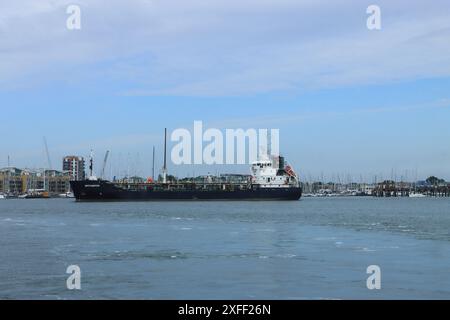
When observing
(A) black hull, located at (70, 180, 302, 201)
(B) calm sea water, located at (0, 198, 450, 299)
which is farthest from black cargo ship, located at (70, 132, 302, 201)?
(B) calm sea water, located at (0, 198, 450, 299)

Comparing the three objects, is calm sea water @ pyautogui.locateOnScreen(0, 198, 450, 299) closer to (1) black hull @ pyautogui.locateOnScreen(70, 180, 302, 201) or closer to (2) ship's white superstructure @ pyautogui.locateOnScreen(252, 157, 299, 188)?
(1) black hull @ pyautogui.locateOnScreen(70, 180, 302, 201)

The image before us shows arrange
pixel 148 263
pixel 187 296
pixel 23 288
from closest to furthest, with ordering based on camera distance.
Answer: pixel 187 296
pixel 23 288
pixel 148 263

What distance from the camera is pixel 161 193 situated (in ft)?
422

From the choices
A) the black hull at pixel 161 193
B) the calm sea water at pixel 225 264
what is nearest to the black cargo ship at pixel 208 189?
the black hull at pixel 161 193

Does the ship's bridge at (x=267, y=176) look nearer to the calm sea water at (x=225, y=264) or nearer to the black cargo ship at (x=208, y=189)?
the black cargo ship at (x=208, y=189)

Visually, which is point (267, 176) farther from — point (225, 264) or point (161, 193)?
point (225, 264)

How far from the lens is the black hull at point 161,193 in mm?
124375

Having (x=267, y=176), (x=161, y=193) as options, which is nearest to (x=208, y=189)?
(x=161, y=193)
